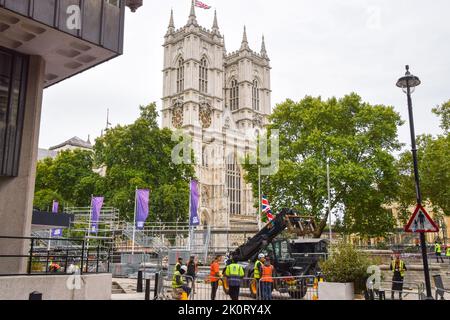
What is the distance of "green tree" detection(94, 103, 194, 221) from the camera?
131 feet

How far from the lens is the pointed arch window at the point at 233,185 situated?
262 ft

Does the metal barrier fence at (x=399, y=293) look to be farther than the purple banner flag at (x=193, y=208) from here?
No

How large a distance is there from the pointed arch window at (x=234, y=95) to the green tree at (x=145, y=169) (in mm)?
46092

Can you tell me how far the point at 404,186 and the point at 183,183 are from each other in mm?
20431

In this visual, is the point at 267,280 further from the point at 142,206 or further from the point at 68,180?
the point at 68,180

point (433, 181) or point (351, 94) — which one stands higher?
point (351, 94)

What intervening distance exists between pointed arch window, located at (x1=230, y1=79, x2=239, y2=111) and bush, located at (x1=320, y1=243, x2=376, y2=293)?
76.3 meters

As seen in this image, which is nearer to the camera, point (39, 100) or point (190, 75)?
point (39, 100)

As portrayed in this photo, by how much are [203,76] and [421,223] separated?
237 ft

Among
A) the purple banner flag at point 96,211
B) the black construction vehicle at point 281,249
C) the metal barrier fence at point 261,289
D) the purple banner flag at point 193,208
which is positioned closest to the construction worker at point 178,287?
the metal barrier fence at point 261,289

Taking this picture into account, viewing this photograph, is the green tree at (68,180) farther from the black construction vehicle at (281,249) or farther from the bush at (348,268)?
the bush at (348,268)
